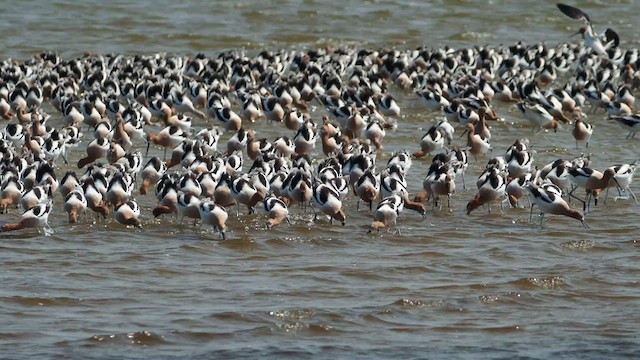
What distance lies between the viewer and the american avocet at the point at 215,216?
582 inches

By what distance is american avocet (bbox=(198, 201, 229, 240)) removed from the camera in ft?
48.5

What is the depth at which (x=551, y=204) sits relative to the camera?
1552cm

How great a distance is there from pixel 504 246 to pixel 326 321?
346cm

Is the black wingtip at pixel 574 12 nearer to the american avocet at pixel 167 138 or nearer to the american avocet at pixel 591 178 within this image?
the american avocet at pixel 167 138

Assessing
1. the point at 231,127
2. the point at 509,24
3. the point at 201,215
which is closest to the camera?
the point at 201,215

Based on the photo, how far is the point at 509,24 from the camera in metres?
36.4

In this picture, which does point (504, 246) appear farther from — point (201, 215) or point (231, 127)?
point (231, 127)

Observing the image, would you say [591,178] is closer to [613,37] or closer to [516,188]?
[516,188]

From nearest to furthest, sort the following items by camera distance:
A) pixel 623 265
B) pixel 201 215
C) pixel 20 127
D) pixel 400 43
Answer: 1. pixel 623 265
2. pixel 201 215
3. pixel 20 127
4. pixel 400 43

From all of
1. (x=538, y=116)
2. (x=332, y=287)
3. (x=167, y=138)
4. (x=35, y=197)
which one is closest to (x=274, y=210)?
(x=332, y=287)

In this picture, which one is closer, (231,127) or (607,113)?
(231,127)

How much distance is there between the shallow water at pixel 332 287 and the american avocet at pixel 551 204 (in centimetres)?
17

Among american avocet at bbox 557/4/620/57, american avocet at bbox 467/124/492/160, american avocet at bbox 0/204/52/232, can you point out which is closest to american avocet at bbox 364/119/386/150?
american avocet at bbox 467/124/492/160

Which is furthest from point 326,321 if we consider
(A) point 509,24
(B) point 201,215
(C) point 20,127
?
(A) point 509,24
